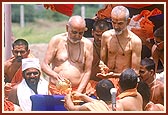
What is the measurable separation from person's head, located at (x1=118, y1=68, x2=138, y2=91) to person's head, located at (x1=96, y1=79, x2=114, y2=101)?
7 cm

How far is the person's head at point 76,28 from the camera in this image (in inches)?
291

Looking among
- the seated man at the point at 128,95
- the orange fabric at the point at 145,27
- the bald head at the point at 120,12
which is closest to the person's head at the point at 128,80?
the seated man at the point at 128,95

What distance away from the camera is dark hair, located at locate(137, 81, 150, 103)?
7.42 m

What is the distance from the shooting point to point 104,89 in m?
7.39

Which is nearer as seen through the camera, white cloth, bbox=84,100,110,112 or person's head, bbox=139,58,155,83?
white cloth, bbox=84,100,110,112

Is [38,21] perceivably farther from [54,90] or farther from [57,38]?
[54,90]

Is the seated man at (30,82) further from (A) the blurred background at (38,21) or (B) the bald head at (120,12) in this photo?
(B) the bald head at (120,12)

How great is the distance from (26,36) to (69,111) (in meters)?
0.58

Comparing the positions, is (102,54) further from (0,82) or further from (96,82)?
(0,82)

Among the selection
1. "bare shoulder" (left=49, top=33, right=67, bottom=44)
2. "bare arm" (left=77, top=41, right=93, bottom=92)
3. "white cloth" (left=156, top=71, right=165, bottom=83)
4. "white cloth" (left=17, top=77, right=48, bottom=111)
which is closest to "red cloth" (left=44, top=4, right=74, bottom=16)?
"bare shoulder" (left=49, top=33, right=67, bottom=44)

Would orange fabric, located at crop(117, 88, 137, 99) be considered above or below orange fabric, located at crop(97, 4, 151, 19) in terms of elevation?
below

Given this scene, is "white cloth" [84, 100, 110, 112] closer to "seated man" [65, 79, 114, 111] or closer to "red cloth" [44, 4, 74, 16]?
"seated man" [65, 79, 114, 111]

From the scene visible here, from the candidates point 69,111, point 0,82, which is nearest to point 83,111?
point 69,111

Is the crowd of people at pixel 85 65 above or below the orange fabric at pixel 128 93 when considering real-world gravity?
above
